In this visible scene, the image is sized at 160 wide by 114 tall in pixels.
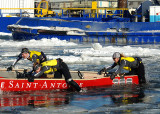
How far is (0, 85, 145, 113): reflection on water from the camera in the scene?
1109 centimetres

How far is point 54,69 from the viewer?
522 inches

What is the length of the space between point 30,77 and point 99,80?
103 inches

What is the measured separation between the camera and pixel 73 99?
40.2ft

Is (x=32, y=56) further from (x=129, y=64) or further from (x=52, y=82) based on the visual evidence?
(x=129, y=64)

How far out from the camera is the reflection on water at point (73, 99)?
11.1m

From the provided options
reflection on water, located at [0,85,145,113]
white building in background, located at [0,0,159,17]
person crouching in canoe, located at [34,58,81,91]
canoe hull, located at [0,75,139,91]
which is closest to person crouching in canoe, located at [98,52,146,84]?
canoe hull, located at [0,75,139,91]

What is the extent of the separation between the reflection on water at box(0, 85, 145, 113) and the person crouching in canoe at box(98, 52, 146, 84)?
2.14 ft

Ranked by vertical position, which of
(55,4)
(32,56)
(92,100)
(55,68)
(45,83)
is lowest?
(92,100)

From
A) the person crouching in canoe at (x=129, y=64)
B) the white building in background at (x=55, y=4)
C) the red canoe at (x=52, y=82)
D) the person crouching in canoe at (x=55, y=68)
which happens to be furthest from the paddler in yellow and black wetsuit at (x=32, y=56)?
the white building in background at (x=55, y=4)

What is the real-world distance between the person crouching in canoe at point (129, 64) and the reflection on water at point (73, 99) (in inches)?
25.7

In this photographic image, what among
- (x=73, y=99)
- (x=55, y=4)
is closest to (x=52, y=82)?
(x=73, y=99)

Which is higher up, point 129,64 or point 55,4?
point 55,4

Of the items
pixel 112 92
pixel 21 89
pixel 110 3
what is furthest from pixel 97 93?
pixel 110 3

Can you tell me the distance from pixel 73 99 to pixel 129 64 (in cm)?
277
